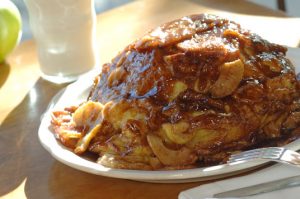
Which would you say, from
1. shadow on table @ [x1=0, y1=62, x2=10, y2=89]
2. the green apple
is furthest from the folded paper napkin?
the green apple

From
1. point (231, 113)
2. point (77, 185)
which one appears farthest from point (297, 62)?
point (77, 185)

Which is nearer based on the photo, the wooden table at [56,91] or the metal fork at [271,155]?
the metal fork at [271,155]

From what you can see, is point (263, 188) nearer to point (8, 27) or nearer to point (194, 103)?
point (194, 103)

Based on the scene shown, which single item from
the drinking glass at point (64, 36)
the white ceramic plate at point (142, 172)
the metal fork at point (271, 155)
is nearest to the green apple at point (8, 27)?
the drinking glass at point (64, 36)

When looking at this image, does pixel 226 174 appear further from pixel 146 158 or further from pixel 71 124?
pixel 71 124

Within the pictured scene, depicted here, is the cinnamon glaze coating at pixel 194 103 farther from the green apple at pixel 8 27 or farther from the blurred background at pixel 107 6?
the blurred background at pixel 107 6

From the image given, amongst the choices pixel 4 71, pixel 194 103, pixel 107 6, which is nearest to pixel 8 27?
pixel 4 71
